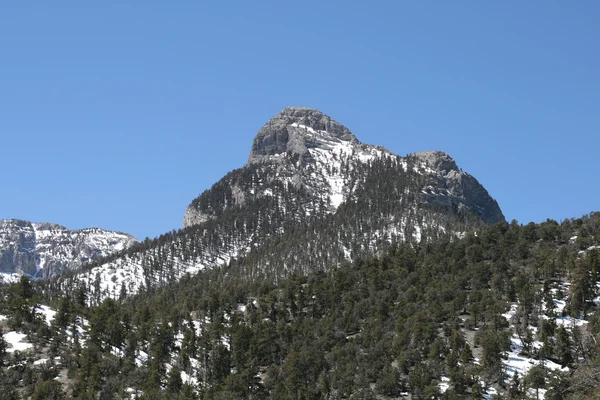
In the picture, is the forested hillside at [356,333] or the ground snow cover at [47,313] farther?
the ground snow cover at [47,313]

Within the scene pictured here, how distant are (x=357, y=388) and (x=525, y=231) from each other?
85071 millimetres

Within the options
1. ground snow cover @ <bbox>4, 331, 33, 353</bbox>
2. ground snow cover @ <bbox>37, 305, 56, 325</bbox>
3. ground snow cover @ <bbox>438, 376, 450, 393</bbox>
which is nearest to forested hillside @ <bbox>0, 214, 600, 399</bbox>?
ground snow cover @ <bbox>4, 331, 33, 353</bbox>

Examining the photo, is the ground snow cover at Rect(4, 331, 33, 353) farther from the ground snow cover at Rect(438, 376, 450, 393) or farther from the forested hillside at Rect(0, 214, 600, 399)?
the ground snow cover at Rect(438, 376, 450, 393)

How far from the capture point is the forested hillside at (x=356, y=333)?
118 m

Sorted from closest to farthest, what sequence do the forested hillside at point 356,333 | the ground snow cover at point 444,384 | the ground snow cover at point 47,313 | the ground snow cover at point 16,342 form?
the ground snow cover at point 444,384 → the forested hillside at point 356,333 → the ground snow cover at point 16,342 → the ground snow cover at point 47,313

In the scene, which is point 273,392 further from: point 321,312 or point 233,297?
point 233,297

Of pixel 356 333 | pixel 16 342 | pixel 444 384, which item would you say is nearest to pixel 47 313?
pixel 16 342

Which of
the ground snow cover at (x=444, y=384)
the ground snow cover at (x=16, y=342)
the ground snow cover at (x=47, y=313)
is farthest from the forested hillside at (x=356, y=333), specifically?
the ground snow cover at (x=444, y=384)

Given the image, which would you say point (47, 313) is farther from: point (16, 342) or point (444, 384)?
point (444, 384)

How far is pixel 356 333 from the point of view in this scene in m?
158

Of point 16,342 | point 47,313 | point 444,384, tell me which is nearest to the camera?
point 444,384

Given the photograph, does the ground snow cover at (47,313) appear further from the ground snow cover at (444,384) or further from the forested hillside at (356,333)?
the ground snow cover at (444,384)

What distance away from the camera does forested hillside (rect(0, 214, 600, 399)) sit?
118438 mm

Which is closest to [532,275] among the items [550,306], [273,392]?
[550,306]
